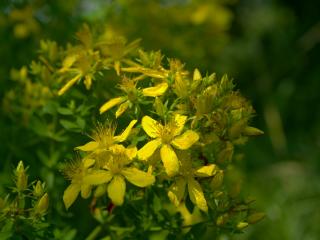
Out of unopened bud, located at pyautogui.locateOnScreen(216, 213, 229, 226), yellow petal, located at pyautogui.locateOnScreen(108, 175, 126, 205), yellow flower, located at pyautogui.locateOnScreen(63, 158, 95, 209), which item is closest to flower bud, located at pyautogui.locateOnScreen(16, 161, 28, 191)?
yellow flower, located at pyautogui.locateOnScreen(63, 158, 95, 209)

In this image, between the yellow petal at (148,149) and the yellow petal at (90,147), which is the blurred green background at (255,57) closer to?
the yellow petal at (90,147)

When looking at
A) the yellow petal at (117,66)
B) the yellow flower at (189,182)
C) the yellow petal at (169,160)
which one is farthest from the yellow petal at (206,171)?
the yellow petal at (117,66)

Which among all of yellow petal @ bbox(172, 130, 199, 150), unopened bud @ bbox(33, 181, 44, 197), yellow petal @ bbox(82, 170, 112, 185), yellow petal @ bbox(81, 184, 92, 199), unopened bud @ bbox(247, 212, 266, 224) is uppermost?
yellow petal @ bbox(172, 130, 199, 150)

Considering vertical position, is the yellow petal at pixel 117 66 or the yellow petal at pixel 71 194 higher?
the yellow petal at pixel 117 66

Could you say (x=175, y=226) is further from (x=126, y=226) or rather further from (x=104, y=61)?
(x=104, y=61)

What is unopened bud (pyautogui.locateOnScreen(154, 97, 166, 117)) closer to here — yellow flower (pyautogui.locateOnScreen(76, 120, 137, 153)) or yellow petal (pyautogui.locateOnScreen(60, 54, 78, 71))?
yellow flower (pyautogui.locateOnScreen(76, 120, 137, 153))

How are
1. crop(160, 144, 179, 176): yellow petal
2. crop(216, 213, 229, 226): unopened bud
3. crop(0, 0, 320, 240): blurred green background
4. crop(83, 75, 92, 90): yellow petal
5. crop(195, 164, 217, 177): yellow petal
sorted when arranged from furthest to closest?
crop(0, 0, 320, 240): blurred green background < crop(83, 75, 92, 90): yellow petal < crop(216, 213, 229, 226): unopened bud < crop(195, 164, 217, 177): yellow petal < crop(160, 144, 179, 176): yellow petal

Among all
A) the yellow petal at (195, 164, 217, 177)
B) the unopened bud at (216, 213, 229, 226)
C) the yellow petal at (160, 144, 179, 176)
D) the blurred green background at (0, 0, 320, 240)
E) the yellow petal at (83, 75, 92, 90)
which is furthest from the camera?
the blurred green background at (0, 0, 320, 240)
